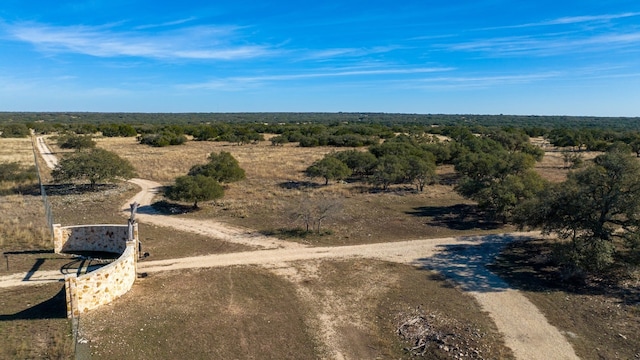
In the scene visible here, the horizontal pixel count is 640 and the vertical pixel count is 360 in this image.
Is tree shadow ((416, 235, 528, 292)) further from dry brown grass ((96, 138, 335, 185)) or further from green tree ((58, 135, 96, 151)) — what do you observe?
green tree ((58, 135, 96, 151))

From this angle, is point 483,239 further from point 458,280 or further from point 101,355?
point 101,355

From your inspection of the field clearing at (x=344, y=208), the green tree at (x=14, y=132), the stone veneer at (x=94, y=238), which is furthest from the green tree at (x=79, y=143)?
the stone veneer at (x=94, y=238)

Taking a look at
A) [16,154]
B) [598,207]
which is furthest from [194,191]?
[16,154]

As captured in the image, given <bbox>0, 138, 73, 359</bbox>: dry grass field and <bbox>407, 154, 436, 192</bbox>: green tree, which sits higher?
<bbox>407, 154, 436, 192</bbox>: green tree

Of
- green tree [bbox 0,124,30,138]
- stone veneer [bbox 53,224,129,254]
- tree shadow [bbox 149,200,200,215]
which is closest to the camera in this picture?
stone veneer [bbox 53,224,129,254]

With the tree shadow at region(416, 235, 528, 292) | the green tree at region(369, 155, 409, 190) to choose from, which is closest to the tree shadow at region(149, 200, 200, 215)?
the green tree at region(369, 155, 409, 190)

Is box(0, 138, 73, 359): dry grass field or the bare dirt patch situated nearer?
the bare dirt patch

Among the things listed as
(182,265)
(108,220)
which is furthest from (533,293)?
(108,220)

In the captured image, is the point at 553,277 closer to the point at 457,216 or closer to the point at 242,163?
the point at 457,216

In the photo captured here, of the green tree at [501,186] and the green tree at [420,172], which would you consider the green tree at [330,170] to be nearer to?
the green tree at [420,172]
